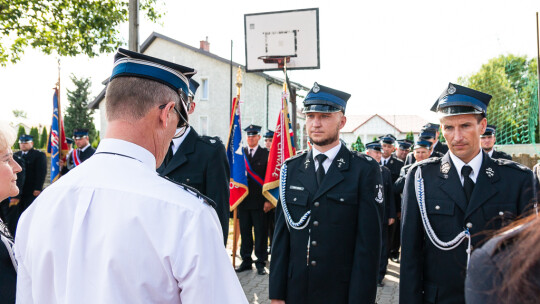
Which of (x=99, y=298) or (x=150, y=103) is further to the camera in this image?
(x=150, y=103)

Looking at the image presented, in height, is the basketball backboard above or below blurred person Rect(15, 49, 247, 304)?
above

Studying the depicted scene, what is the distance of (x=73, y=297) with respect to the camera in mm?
1254

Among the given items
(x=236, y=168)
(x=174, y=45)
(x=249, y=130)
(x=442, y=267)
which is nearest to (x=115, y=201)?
(x=442, y=267)

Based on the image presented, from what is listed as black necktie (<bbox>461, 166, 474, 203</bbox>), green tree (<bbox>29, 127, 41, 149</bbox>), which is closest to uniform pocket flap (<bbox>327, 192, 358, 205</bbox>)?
black necktie (<bbox>461, 166, 474, 203</bbox>)

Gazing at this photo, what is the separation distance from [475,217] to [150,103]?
82.8 inches

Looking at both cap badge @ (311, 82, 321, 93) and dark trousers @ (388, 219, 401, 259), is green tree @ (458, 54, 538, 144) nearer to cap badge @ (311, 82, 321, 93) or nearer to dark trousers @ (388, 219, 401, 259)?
dark trousers @ (388, 219, 401, 259)

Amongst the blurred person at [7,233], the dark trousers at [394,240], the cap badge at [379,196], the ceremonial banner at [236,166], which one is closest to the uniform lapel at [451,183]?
the cap badge at [379,196]

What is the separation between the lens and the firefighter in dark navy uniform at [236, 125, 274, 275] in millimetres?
7301

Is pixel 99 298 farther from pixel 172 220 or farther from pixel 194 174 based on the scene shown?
pixel 194 174

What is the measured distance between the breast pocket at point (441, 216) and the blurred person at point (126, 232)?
1.84m

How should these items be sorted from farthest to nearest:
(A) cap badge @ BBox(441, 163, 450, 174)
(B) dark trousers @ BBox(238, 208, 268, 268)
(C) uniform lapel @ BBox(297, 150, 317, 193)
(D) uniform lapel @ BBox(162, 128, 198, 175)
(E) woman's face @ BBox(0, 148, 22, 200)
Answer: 1. (B) dark trousers @ BBox(238, 208, 268, 268)
2. (D) uniform lapel @ BBox(162, 128, 198, 175)
3. (C) uniform lapel @ BBox(297, 150, 317, 193)
4. (A) cap badge @ BBox(441, 163, 450, 174)
5. (E) woman's face @ BBox(0, 148, 22, 200)

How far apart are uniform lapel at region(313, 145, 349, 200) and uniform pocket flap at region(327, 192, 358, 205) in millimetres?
73

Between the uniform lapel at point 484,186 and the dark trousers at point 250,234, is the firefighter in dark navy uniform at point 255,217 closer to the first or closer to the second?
the dark trousers at point 250,234

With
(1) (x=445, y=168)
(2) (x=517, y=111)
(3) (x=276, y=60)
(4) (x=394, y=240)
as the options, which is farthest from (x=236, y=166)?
(2) (x=517, y=111)
